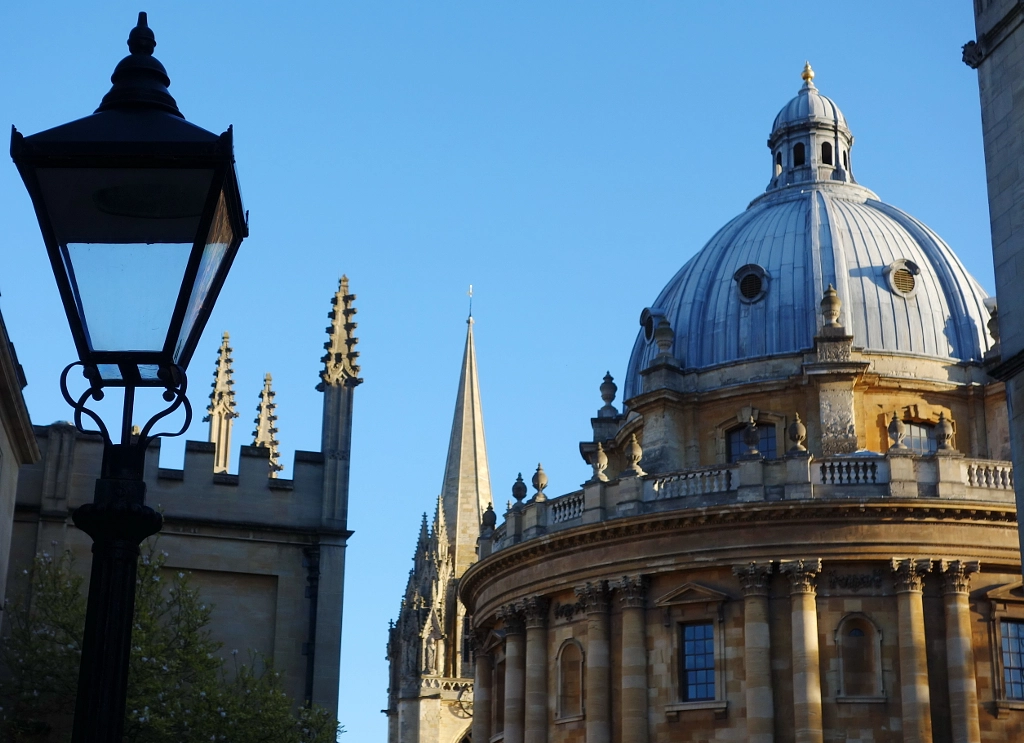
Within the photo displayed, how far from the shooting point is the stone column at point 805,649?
39.9 m

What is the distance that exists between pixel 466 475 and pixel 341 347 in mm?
65570

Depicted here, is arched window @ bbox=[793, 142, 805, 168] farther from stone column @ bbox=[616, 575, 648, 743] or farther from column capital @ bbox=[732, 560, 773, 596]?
stone column @ bbox=[616, 575, 648, 743]

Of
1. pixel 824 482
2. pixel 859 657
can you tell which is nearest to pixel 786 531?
pixel 824 482

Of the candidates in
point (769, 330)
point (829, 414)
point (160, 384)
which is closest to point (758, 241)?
point (769, 330)

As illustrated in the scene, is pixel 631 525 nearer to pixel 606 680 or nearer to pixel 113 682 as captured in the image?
pixel 606 680

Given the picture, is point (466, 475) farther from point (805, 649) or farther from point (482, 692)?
point (805, 649)

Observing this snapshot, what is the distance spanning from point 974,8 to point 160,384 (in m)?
19.3

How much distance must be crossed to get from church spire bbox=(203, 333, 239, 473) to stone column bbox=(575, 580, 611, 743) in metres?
10.9

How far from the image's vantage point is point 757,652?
41094mm

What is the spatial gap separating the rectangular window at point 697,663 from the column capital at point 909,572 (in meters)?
5.08

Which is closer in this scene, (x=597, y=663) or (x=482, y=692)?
(x=597, y=663)

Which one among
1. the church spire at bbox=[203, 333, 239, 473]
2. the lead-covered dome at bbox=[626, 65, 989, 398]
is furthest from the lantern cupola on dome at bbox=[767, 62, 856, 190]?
the church spire at bbox=[203, 333, 239, 473]

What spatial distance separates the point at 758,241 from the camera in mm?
53312

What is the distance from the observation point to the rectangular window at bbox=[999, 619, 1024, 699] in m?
40.6
